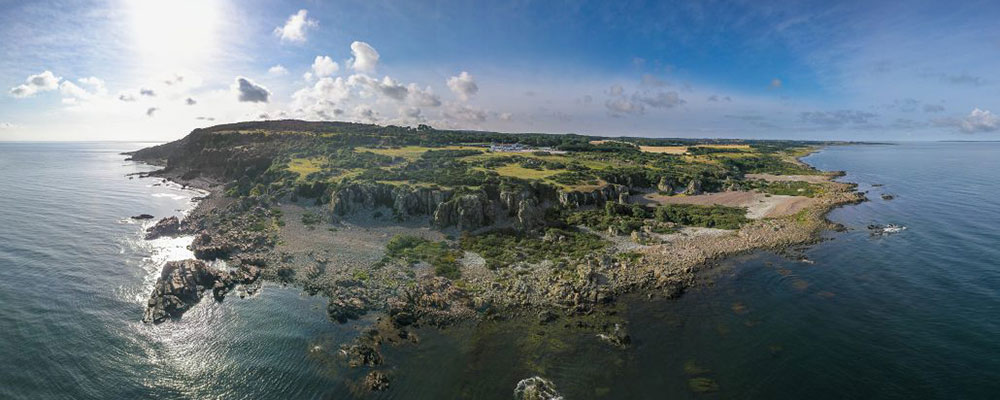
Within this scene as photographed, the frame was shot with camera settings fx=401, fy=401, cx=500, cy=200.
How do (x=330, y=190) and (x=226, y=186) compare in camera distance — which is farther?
(x=226, y=186)

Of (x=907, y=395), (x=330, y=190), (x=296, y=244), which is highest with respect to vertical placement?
(x=330, y=190)

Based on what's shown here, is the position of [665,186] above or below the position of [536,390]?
above

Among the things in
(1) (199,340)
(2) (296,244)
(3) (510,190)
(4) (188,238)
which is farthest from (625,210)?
(4) (188,238)

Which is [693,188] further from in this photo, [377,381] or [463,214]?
[377,381]

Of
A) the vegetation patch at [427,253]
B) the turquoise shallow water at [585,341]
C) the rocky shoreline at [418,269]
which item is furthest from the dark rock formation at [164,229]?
the vegetation patch at [427,253]

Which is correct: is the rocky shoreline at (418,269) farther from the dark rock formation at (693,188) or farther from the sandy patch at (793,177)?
the sandy patch at (793,177)

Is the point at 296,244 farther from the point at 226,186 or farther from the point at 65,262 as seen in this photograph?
the point at 226,186

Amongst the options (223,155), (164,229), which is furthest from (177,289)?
(223,155)
